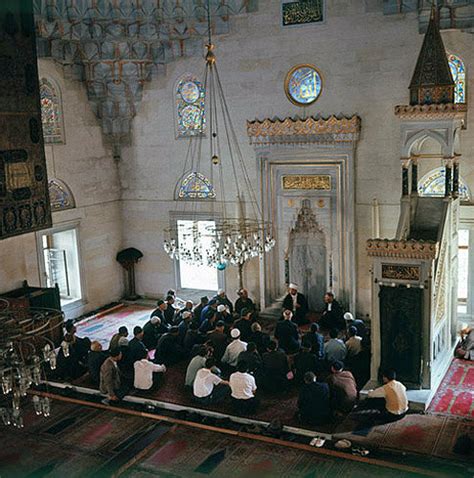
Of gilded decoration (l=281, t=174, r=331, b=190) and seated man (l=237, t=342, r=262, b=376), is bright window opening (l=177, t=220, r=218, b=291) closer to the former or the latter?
gilded decoration (l=281, t=174, r=331, b=190)

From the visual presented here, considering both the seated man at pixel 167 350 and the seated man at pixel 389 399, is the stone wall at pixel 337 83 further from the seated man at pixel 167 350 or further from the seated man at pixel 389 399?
the seated man at pixel 389 399

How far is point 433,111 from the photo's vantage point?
28.8ft

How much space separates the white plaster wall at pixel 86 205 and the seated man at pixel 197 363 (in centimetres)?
402

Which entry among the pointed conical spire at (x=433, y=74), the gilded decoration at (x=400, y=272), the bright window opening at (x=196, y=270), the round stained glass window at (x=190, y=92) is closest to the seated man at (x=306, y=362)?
the gilded decoration at (x=400, y=272)

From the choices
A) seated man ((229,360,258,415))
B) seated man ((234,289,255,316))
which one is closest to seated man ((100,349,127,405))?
seated man ((229,360,258,415))

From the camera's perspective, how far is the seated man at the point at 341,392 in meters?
7.50

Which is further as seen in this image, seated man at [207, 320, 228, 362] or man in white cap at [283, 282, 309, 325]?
man in white cap at [283, 282, 309, 325]

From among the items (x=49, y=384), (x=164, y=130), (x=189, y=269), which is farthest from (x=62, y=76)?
(x=49, y=384)

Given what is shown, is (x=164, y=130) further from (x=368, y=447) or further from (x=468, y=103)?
(x=368, y=447)

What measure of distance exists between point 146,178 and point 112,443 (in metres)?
6.59

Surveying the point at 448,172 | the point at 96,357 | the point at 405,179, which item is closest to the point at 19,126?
the point at 96,357

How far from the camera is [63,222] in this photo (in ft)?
38.9

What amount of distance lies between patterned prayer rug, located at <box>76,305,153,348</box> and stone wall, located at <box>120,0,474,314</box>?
184 cm

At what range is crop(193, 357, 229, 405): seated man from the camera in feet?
26.0
